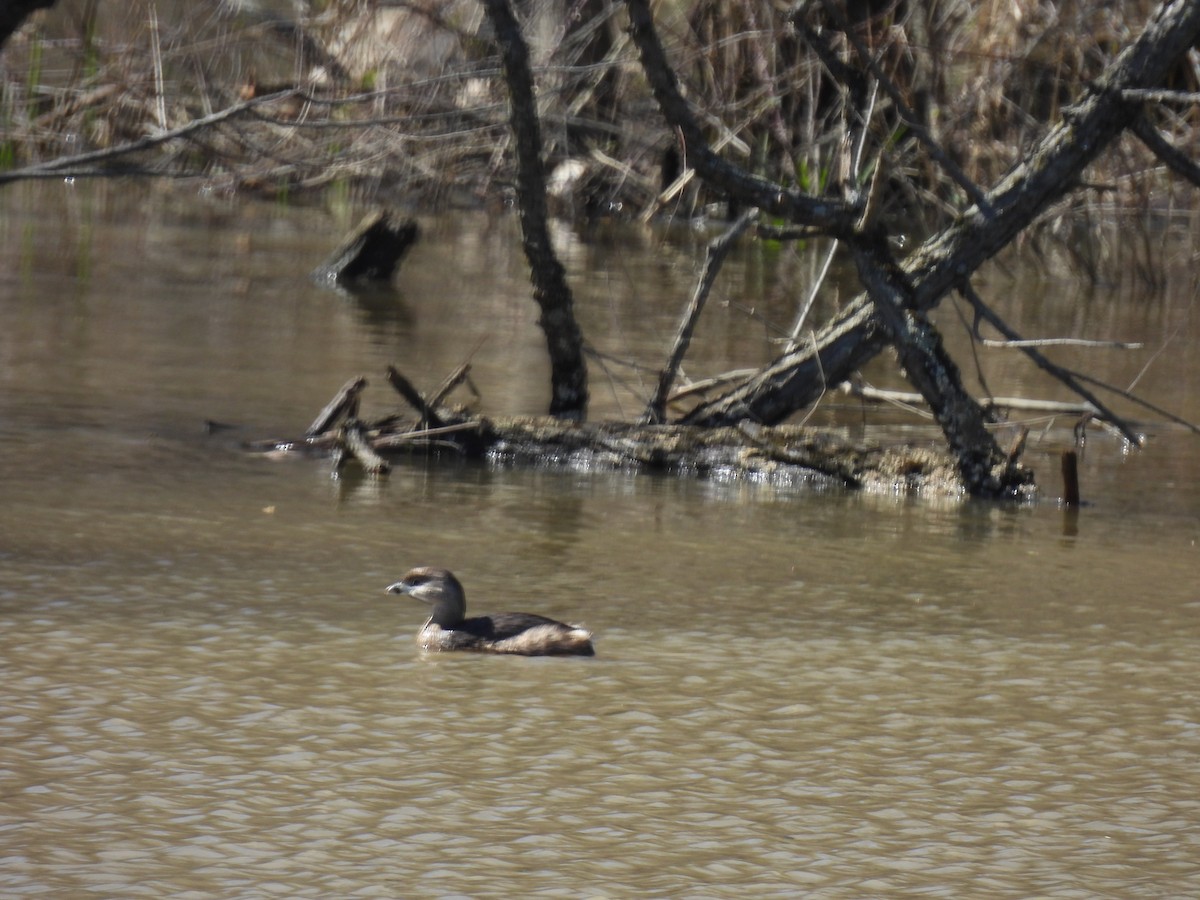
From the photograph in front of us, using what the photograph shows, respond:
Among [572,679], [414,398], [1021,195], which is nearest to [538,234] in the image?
[414,398]

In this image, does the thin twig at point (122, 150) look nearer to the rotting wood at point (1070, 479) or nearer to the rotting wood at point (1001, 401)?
the rotting wood at point (1001, 401)

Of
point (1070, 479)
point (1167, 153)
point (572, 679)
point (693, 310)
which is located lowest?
point (572, 679)

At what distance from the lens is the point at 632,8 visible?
817 cm

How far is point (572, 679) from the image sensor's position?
5.67 m

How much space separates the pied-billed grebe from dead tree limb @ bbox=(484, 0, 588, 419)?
3509 millimetres

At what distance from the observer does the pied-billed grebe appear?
577 centimetres

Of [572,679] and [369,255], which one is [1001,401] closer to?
[572,679]

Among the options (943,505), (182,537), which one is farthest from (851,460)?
(182,537)

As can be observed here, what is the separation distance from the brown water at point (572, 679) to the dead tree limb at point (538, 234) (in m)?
0.85

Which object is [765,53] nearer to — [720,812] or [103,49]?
[103,49]

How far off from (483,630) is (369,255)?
11.7 meters

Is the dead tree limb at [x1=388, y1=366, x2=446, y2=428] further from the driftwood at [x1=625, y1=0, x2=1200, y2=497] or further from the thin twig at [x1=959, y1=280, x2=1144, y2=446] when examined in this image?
the thin twig at [x1=959, y1=280, x2=1144, y2=446]

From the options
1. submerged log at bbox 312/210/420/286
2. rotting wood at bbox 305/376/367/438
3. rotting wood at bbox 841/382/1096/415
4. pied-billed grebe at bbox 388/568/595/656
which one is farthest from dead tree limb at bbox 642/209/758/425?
submerged log at bbox 312/210/420/286

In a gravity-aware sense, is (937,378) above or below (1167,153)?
below
